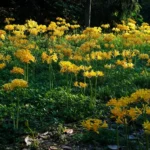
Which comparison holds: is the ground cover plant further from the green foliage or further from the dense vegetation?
the dense vegetation

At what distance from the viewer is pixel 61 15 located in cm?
1542

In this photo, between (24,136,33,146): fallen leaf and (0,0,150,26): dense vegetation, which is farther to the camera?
(0,0,150,26): dense vegetation

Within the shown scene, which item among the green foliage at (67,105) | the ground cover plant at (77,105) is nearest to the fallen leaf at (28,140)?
the ground cover plant at (77,105)

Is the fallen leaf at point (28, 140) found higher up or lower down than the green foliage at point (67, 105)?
lower down

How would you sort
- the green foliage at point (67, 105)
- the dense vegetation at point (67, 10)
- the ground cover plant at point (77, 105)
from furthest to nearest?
1. the dense vegetation at point (67, 10)
2. the green foliage at point (67, 105)
3. the ground cover plant at point (77, 105)

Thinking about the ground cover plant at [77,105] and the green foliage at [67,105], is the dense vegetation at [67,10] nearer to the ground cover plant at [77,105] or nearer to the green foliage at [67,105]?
the ground cover plant at [77,105]

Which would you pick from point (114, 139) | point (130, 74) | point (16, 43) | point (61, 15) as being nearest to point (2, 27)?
point (61, 15)

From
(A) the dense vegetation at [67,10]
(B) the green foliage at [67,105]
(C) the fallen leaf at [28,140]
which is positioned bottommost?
(C) the fallen leaf at [28,140]

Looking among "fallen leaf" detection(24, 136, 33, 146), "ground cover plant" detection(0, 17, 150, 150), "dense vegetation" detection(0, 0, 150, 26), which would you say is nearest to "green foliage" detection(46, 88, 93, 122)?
"ground cover plant" detection(0, 17, 150, 150)

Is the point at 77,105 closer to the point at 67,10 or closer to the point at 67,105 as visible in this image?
the point at 67,105

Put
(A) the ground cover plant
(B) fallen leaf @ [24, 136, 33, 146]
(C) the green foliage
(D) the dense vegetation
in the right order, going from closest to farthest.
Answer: (A) the ground cover plant
(B) fallen leaf @ [24, 136, 33, 146]
(C) the green foliage
(D) the dense vegetation

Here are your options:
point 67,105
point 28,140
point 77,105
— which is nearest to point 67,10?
point 77,105

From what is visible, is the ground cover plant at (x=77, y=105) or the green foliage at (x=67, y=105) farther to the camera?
the green foliage at (x=67, y=105)

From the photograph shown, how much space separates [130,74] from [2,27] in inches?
297
